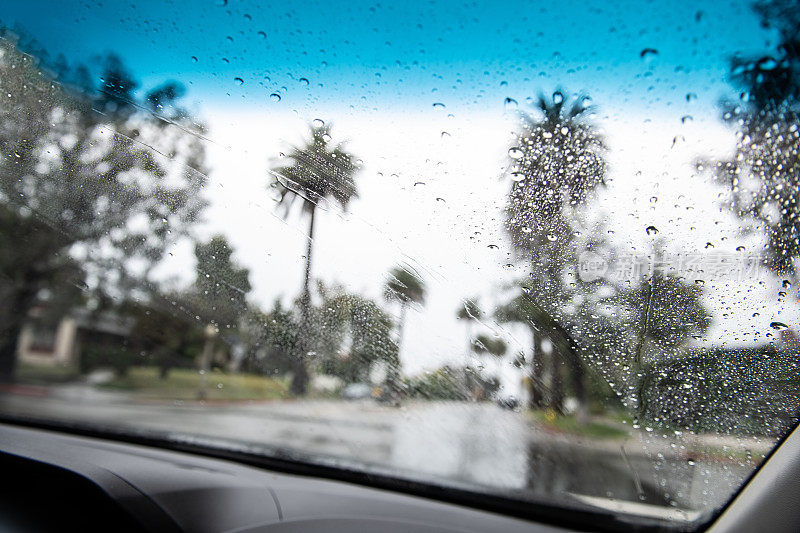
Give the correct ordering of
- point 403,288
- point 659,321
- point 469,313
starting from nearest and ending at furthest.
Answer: point 659,321, point 469,313, point 403,288

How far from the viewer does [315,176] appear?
2.61 meters

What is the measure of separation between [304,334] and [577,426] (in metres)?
1.55

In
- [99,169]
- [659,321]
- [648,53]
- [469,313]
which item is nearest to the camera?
[648,53]

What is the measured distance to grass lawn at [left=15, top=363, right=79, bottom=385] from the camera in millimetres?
6082

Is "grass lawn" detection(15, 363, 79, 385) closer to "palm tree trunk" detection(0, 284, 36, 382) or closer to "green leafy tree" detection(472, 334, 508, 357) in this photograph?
"palm tree trunk" detection(0, 284, 36, 382)

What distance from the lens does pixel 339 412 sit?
11.4 ft

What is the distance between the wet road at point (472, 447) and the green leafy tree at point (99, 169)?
119 cm

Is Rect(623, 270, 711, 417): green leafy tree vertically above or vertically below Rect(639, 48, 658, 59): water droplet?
below

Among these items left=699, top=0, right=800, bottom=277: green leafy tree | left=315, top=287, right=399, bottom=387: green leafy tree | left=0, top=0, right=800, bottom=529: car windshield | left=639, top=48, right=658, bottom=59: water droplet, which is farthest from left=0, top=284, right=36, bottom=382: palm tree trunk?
left=699, top=0, right=800, bottom=277: green leafy tree

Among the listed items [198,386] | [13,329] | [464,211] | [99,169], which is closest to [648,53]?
[464,211]

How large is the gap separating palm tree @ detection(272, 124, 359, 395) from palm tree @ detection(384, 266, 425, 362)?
443mm

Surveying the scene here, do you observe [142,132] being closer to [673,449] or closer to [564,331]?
[564,331]

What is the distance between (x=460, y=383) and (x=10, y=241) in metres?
3.98

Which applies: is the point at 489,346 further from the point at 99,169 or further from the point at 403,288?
the point at 99,169
